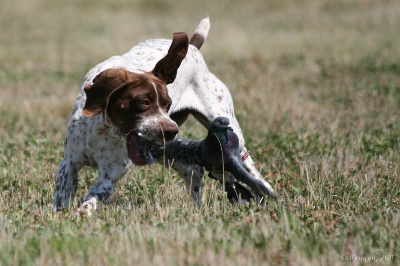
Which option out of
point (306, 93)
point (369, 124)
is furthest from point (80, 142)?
point (306, 93)

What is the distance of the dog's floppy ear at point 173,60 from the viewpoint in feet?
17.2

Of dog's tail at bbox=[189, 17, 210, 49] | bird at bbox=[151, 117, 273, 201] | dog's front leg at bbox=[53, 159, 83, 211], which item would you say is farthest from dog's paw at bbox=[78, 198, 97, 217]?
dog's tail at bbox=[189, 17, 210, 49]

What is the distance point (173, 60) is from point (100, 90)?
0.62 meters

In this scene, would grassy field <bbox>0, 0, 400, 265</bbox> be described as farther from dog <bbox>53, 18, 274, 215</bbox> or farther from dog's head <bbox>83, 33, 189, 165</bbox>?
dog's head <bbox>83, 33, 189, 165</bbox>

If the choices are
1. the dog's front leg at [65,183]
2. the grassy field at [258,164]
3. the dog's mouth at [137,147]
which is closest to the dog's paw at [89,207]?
the grassy field at [258,164]

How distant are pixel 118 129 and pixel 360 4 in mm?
22666

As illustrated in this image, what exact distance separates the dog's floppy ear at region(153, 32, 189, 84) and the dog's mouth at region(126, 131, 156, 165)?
526 millimetres

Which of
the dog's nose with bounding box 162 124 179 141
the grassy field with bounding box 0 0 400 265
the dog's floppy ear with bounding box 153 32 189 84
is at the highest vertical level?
the dog's floppy ear with bounding box 153 32 189 84

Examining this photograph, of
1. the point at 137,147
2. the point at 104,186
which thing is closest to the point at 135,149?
the point at 137,147

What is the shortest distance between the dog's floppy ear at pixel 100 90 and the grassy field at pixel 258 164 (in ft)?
2.19

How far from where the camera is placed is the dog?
16.1 ft

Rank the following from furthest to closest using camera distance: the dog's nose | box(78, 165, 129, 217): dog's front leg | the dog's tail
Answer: the dog's tail → box(78, 165, 129, 217): dog's front leg → the dog's nose

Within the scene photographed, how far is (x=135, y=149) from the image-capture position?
16.4ft

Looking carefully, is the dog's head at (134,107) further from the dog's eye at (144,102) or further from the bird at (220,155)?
the bird at (220,155)
